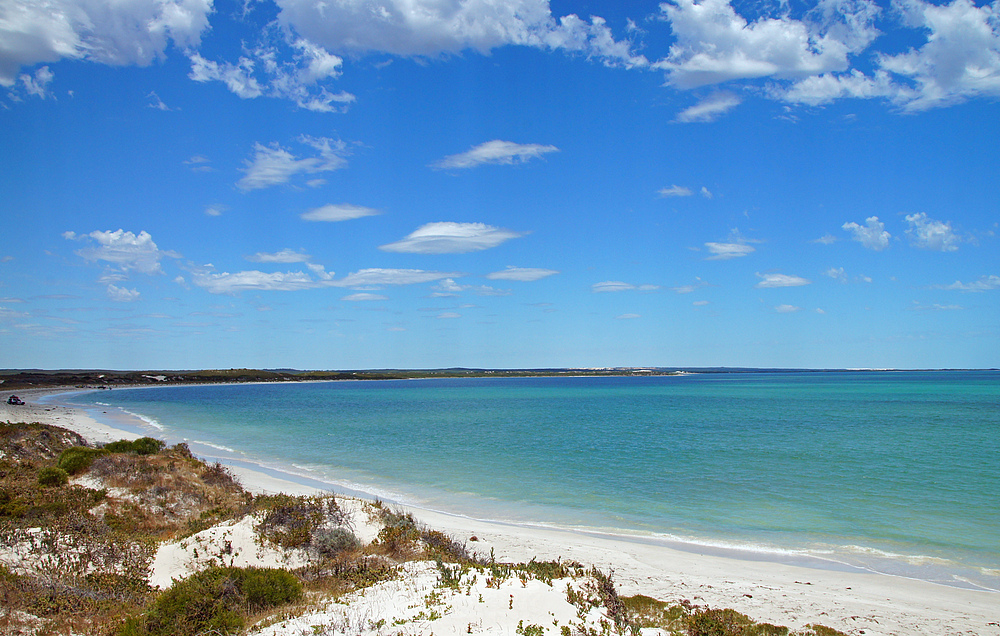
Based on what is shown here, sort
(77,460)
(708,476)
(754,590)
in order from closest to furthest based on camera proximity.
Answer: (754,590)
(77,460)
(708,476)

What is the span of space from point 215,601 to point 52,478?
1130 cm

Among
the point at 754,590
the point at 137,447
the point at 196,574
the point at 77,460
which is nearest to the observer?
the point at 196,574

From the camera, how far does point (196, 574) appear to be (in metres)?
8.81

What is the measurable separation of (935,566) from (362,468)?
71.2 feet

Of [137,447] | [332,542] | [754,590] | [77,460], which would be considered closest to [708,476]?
[754,590]

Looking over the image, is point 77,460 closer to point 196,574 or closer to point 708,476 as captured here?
point 196,574

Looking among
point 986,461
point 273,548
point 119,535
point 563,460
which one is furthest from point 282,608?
point 986,461

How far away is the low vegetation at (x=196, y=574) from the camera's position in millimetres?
7910

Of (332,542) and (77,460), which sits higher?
(77,460)

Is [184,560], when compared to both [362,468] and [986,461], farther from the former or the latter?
[986,461]

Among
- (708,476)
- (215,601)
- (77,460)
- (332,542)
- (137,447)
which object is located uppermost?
(77,460)

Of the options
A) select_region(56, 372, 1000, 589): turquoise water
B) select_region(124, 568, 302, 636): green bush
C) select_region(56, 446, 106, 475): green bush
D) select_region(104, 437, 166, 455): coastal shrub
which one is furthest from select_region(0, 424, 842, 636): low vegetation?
select_region(56, 372, 1000, 589): turquoise water

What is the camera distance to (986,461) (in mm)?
27125

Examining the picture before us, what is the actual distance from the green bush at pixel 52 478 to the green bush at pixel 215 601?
33.3 ft
